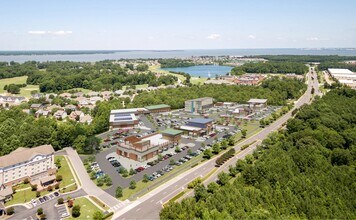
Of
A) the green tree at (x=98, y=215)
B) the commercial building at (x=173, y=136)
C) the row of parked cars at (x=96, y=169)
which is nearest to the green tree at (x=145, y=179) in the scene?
the row of parked cars at (x=96, y=169)

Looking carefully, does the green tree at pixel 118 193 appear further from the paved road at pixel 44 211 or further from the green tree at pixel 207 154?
the green tree at pixel 207 154

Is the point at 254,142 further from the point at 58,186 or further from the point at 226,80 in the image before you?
the point at 226,80

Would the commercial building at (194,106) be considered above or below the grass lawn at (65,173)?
above

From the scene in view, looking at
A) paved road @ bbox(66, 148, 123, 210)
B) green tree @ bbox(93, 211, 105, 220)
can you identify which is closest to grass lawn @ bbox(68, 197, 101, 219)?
paved road @ bbox(66, 148, 123, 210)

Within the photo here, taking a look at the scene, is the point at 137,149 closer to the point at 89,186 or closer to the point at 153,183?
the point at 153,183

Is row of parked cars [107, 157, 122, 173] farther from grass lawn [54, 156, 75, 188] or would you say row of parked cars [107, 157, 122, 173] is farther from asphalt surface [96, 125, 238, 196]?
grass lawn [54, 156, 75, 188]

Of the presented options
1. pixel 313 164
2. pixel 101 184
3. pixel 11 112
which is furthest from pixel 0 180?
pixel 313 164
